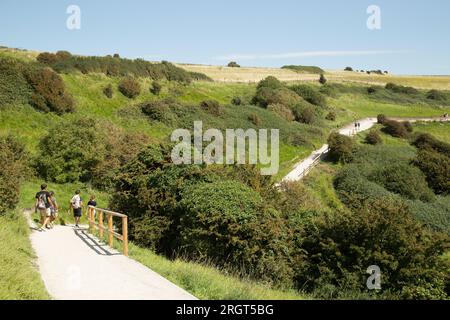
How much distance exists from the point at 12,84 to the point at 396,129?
44.1m

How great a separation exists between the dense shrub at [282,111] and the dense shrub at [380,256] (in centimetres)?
4133

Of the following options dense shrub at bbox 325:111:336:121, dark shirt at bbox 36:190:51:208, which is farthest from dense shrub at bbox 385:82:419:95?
dark shirt at bbox 36:190:51:208

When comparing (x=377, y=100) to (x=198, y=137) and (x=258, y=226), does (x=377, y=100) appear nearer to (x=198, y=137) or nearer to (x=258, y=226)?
(x=198, y=137)

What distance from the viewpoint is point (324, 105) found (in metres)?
69.1

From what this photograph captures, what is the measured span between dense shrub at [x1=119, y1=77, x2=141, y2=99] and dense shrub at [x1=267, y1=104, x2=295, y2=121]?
61.2 feet

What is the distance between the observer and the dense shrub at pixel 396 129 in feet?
186

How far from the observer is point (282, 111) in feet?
183

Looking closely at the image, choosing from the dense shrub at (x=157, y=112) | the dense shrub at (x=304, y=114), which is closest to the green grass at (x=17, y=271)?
the dense shrub at (x=157, y=112)

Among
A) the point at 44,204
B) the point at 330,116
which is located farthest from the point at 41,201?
the point at 330,116

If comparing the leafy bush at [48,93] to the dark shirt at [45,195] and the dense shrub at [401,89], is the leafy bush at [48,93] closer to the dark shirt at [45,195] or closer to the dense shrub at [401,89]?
the dark shirt at [45,195]

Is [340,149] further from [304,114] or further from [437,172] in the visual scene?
[304,114]

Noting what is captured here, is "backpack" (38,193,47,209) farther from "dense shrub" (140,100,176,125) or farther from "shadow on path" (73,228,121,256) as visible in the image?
"dense shrub" (140,100,176,125)

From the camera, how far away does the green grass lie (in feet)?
24.1

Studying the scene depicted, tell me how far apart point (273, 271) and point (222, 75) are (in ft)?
243
